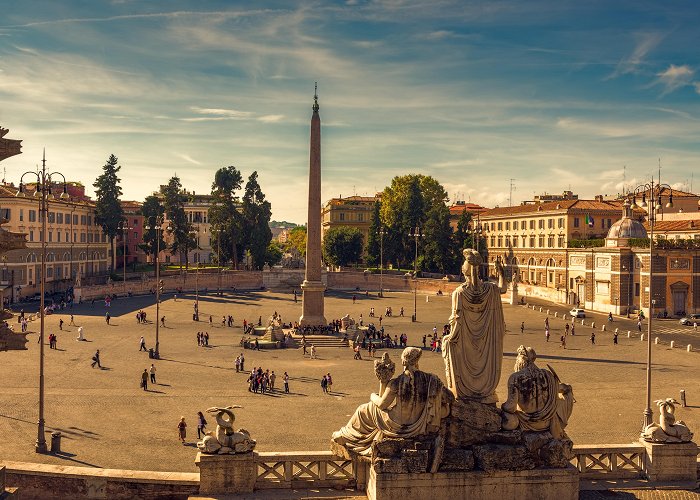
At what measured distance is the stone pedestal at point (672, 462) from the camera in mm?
11180

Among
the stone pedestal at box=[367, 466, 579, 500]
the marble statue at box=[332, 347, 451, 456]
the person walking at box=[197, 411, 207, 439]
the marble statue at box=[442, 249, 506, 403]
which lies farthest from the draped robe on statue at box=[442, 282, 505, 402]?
the person walking at box=[197, 411, 207, 439]

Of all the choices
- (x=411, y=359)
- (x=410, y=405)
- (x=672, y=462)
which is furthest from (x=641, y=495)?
(x=411, y=359)

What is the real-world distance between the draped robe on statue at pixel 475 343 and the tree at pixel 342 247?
85947 millimetres

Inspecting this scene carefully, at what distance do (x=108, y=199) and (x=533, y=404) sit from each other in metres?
71.9

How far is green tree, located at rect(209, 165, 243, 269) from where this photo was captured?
8038 centimetres

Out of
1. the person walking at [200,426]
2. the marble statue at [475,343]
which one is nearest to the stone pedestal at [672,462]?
the marble statue at [475,343]

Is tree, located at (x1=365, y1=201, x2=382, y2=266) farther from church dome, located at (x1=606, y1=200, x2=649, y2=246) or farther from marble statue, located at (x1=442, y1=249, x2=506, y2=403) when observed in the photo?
marble statue, located at (x1=442, y1=249, x2=506, y2=403)

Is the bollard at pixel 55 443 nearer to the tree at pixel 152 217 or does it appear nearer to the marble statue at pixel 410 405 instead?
the marble statue at pixel 410 405

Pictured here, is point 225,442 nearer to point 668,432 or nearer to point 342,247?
point 668,432

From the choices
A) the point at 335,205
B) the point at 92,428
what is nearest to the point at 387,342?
the point at 92,428

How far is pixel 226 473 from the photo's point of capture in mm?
10344

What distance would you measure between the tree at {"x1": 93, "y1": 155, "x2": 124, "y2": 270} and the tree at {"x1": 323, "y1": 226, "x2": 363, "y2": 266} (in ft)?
106

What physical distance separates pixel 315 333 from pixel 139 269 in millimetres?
47066

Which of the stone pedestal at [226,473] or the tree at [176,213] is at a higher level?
the tree at [176,213]
